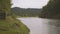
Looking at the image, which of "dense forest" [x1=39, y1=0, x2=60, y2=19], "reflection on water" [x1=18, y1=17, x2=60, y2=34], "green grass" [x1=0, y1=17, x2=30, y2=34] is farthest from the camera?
"dense forest" [x1=39, y1=0, x2=60, y2=19]

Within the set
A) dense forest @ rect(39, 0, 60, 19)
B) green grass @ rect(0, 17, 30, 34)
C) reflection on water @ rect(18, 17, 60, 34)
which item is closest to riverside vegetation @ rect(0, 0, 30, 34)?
green grass @ rect(0, 17, 30, 34)

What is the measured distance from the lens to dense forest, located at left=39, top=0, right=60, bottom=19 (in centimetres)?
3565

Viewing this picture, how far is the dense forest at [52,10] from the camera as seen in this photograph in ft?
117

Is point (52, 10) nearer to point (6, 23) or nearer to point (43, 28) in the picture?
point (43, 28)

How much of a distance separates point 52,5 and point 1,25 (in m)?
30.5

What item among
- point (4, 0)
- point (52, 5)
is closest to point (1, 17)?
point (4, 0)

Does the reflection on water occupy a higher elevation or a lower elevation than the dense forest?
higher

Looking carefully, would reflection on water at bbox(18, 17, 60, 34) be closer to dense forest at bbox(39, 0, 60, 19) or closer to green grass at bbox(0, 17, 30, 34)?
green grass at bbox(0, 17, 30, 34)

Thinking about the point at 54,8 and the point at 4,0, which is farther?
the point at 54,8

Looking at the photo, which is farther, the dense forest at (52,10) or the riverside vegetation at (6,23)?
the dense forest at (52,10)

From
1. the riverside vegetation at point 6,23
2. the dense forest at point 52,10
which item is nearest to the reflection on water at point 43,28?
the riverside vegetation at point 6,23

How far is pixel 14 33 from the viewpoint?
6113 millimetres

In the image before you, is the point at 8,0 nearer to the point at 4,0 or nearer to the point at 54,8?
the point at 4,0

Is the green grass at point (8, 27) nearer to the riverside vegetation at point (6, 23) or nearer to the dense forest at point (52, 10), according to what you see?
the riverside vegetation at point (6, 23)
